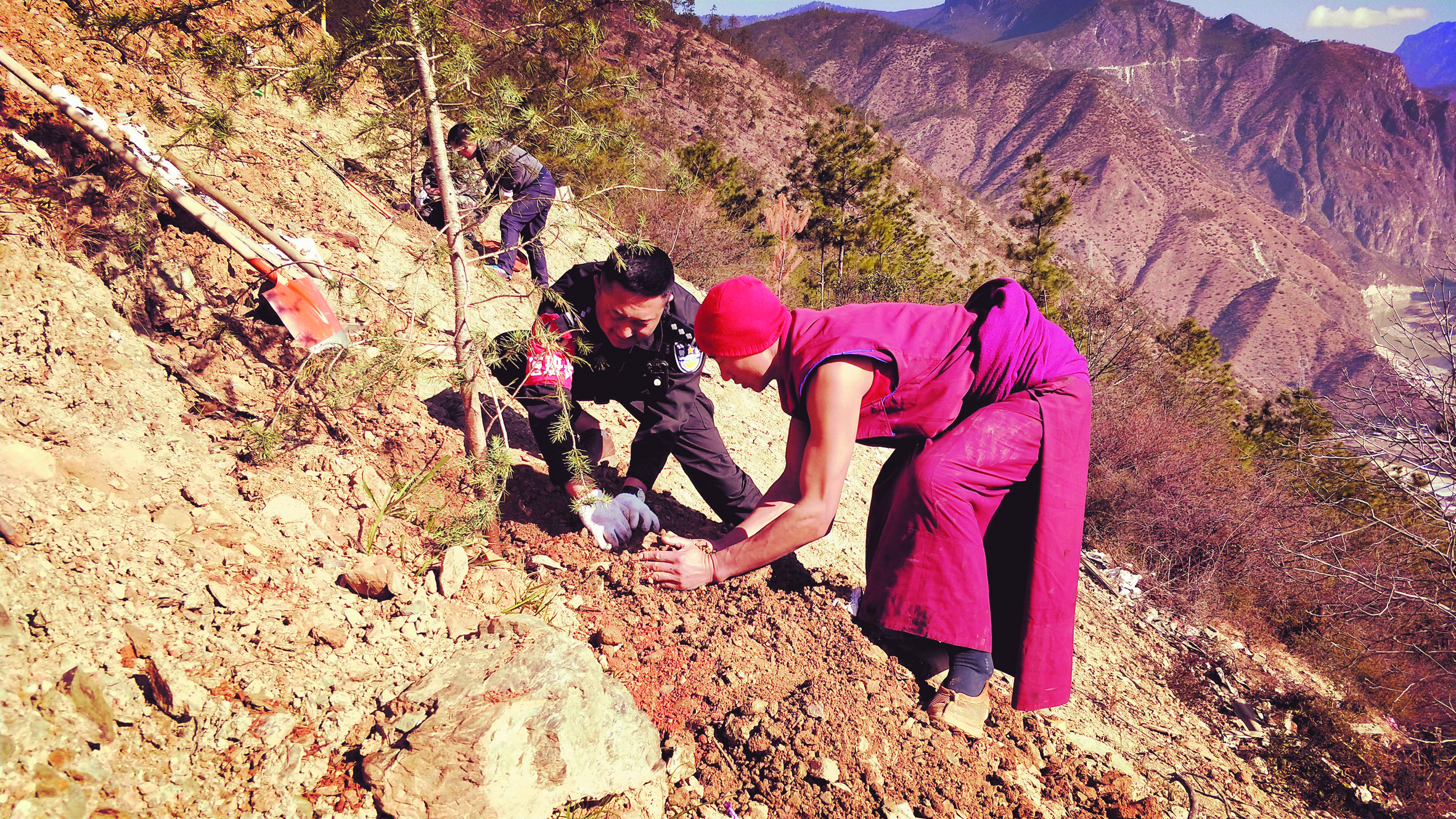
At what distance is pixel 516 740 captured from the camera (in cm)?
132

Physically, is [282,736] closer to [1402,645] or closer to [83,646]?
[83,646]

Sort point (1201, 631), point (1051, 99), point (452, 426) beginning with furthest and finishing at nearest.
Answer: point (1051, 99) → point (1201, 631) → point (452, 426)

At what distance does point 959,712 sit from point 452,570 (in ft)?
5.04

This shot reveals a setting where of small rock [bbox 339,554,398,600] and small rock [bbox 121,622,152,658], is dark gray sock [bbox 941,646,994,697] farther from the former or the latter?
small rock [bbox 121,622,152,658]

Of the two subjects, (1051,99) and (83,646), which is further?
(1051,99)

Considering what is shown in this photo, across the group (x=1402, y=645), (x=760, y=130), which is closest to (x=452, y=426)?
(x=1402, y=645)

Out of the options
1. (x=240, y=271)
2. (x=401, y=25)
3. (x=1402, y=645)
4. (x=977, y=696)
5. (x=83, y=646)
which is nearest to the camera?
(x=83, y=646)

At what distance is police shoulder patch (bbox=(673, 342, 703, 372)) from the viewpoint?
241cm

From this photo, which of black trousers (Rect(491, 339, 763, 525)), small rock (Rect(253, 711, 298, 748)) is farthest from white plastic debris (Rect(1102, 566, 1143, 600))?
small rock (Rect(253, 711, 298, 748))

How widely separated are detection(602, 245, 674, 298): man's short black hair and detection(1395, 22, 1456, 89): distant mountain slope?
775ft

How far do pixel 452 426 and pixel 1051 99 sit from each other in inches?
4292

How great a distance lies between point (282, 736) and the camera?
1.25m

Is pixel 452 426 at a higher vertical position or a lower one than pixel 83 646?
lower

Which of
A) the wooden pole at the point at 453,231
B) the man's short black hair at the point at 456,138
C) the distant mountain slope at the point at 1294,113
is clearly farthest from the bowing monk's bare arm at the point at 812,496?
the distant mountain slope at the point at 1294,113
